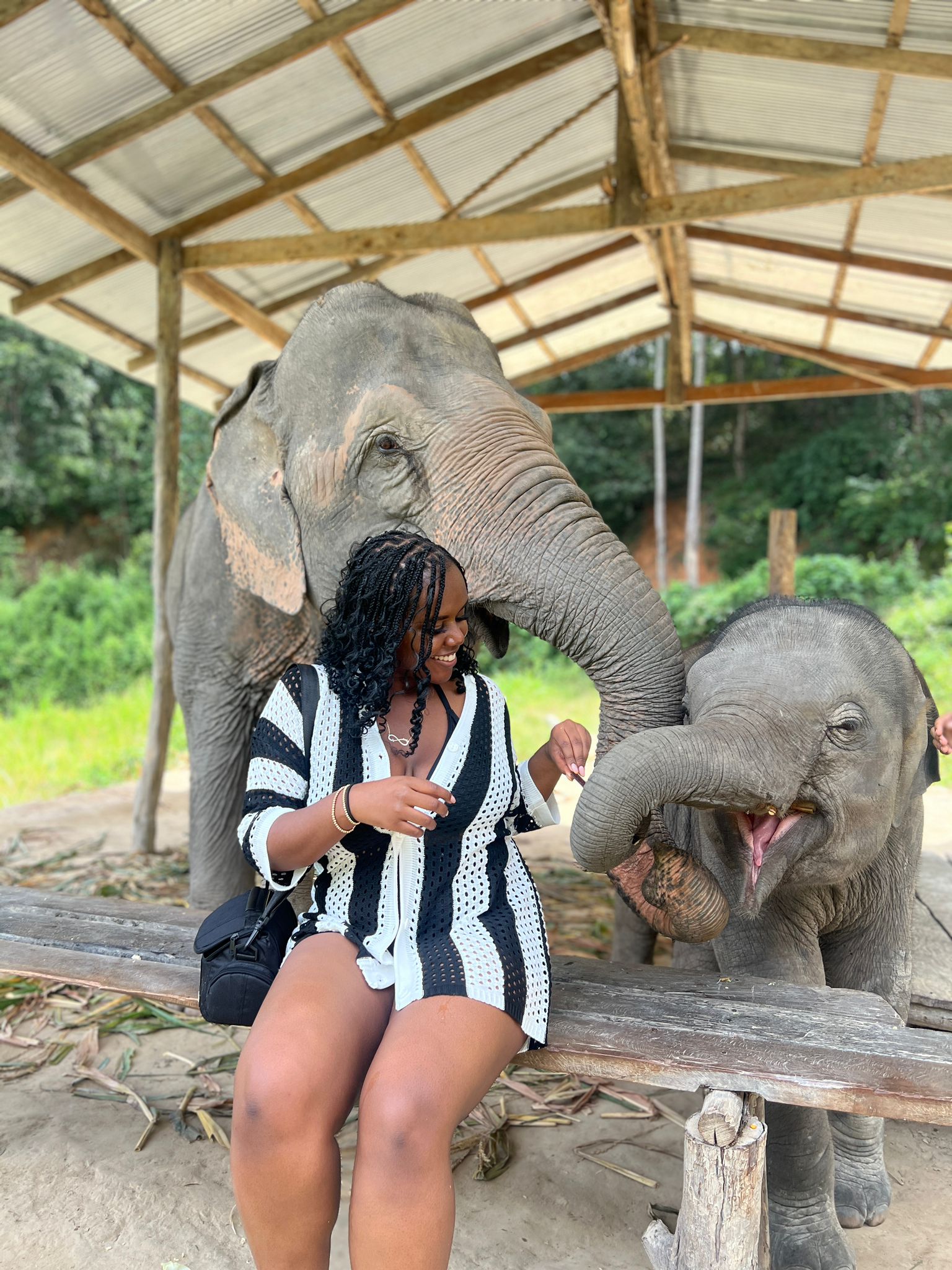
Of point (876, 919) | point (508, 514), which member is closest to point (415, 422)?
point (508, 514)

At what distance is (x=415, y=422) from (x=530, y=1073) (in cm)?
198

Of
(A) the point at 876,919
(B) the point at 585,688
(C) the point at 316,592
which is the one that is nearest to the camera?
(A) the point at 876,919

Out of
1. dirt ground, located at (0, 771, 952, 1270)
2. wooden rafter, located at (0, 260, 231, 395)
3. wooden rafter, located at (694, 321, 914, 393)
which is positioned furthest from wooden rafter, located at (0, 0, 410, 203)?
wooden rafter, located at (694, 321, 914, 393)

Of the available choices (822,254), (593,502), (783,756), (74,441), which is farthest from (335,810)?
(74,441)

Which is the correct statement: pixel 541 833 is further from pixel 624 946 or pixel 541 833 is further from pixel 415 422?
pixel 415 422

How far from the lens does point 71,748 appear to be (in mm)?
10086

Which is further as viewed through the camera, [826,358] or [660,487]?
[660,487]

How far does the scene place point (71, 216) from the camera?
225 inches

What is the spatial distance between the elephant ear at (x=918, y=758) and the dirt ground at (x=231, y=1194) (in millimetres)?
1022

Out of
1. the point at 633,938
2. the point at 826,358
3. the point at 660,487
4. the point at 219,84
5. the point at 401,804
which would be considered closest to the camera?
the point at 401,804

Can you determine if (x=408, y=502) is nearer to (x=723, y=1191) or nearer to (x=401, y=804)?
(x=401, y=804)

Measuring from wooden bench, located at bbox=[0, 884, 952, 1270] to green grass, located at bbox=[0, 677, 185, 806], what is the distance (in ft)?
19.4

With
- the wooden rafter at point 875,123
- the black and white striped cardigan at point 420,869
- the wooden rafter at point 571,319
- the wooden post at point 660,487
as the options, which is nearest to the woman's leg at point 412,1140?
the black and white striped cardigan at point 420,869

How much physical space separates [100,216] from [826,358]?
671 centimetres
